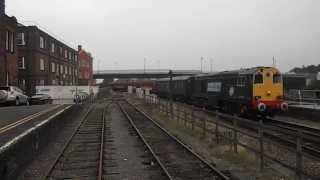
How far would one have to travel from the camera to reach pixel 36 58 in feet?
208

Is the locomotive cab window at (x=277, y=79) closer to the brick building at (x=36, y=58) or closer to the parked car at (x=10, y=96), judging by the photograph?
the parked car at (x=10, y=96)

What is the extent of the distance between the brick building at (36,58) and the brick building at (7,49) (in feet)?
34.5

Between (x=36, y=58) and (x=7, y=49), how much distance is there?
1455 cm

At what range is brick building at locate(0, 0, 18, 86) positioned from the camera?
4712 centimetres

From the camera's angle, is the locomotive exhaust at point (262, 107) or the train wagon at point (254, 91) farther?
the train wagon at point (254, 91)

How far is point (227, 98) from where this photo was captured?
1324 inches

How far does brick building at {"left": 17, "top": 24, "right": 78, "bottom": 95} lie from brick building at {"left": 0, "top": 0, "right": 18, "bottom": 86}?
1052 centimetres

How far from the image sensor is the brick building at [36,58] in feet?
208

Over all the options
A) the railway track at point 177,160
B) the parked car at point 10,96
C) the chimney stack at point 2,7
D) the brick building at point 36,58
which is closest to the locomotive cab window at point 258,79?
the railway track at point 177,160

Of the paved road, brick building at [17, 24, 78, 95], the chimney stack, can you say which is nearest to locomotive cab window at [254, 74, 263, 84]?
the paved road

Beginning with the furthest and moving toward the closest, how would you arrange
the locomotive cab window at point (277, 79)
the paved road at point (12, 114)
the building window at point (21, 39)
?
the building window at point (21, 39), the locomotive cab window at point (277, 79), the paved road at point (12, 114)

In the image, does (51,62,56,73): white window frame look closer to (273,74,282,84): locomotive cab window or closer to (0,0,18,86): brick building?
(0,0,18,86): brick building

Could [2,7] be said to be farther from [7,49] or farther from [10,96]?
[10,96]

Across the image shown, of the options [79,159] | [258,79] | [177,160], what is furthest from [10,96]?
[177,160]
